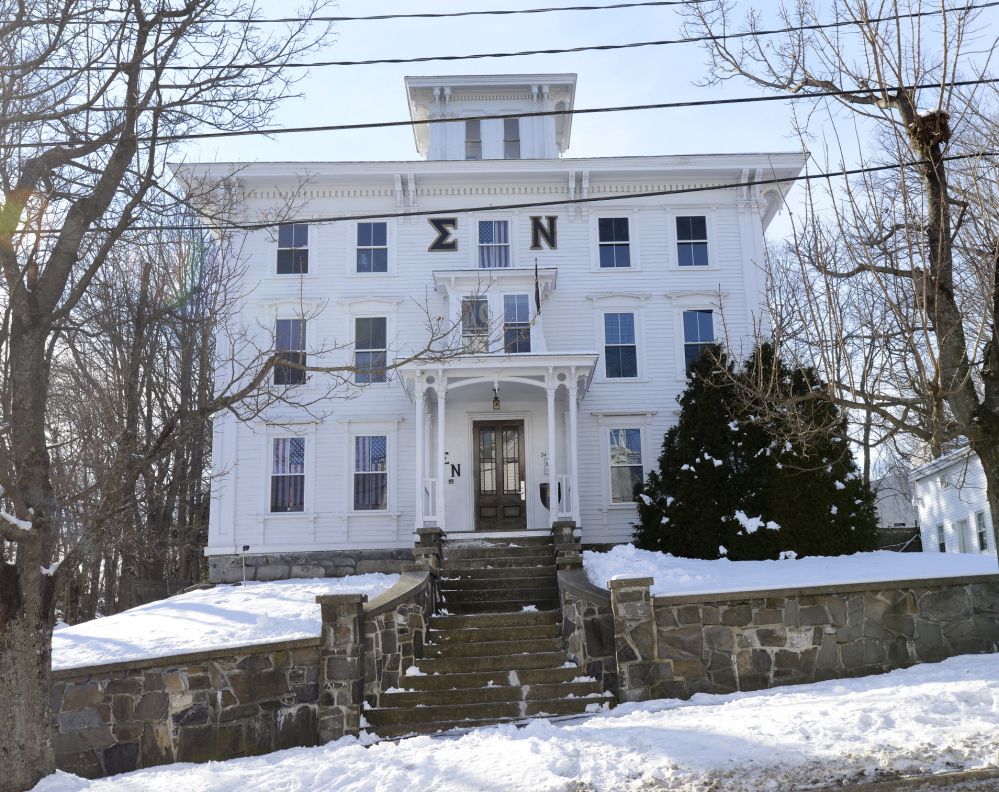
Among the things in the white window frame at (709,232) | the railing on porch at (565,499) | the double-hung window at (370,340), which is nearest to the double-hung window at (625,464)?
the railing on porch at (565,499)

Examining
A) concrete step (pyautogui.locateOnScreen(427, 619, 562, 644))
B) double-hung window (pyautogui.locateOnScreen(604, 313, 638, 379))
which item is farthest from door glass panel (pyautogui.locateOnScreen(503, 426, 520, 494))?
concrete step (pyautogui.locateOnScreen(427, 619, 562, 644))

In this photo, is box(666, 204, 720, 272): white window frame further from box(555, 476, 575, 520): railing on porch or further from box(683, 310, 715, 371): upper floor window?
box(555, 476, 575, 520): railing on porch

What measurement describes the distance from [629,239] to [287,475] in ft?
28.0

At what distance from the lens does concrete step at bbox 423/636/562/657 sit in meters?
11.3

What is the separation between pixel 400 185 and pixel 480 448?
5686 millimetres

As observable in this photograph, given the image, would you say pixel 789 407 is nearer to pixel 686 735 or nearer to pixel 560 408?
pixel 686 735

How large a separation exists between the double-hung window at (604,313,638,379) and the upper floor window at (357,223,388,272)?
15.8 ft

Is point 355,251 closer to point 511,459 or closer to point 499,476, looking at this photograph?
point 511,459

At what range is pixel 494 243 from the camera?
19.2 metres

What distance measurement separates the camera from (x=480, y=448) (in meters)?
18.2

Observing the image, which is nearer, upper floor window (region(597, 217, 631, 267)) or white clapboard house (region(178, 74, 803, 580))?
white clapboard house (region(178, 74, 803, 580))

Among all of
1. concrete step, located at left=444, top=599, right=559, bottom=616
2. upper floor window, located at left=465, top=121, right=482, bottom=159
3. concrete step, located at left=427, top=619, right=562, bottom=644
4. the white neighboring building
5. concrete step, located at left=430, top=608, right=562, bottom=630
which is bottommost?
concrete step, located at left=427, top=619, right=562, bottom=644

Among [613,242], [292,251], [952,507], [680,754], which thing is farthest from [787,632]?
[952,507]

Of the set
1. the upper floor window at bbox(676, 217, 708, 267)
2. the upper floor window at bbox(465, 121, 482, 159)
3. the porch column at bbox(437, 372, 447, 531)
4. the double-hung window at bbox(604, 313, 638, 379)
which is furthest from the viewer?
the upper floor window at bbox(465, 121, 482, 159)
